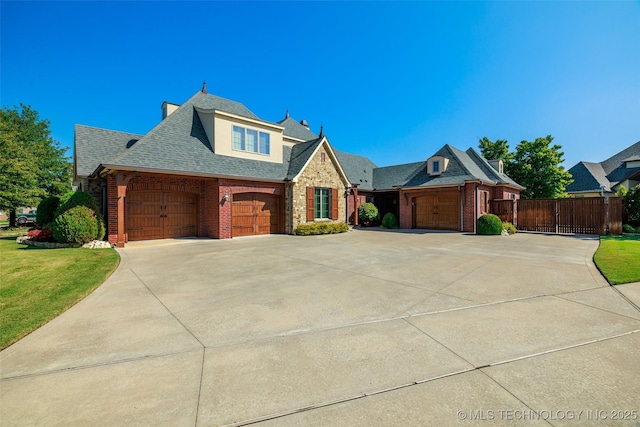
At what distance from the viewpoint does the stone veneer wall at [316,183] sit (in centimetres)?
1672

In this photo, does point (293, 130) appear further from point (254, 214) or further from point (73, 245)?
point (73, 245)

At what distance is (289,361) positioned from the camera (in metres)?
2.92

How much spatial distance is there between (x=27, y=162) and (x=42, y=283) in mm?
25391

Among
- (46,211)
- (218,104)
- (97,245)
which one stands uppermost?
(218,104)

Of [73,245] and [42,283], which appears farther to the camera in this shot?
[73,245]

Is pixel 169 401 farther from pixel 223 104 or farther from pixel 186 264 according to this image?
pixel 223 104

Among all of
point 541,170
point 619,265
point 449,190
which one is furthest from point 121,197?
point 541,170

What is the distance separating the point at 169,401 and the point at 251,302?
2.50 m

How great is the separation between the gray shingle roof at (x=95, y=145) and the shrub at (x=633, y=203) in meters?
27.3

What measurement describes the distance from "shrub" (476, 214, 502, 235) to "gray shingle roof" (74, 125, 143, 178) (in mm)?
19893

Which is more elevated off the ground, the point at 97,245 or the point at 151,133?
the point at 151,133

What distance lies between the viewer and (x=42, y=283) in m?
5.78

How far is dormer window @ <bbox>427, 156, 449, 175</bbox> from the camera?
20.2m

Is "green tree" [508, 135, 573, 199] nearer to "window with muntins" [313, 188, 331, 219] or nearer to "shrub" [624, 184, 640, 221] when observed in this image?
"shrub" [624, 184, 640, 221]
